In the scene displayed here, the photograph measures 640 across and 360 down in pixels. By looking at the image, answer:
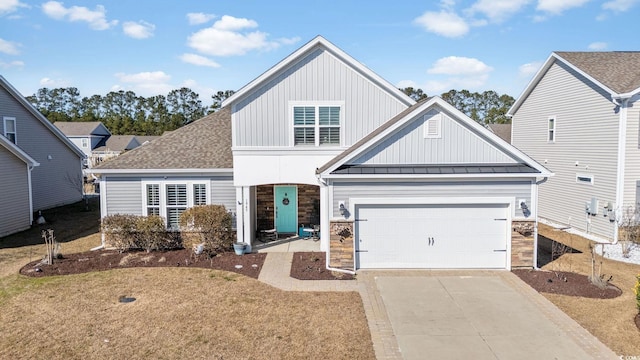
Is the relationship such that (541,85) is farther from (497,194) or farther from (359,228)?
(359,228)

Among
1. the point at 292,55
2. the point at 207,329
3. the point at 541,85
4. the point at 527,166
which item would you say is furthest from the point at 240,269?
the point at 541,85

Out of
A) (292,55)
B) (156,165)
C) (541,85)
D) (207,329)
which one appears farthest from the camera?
(541,85)

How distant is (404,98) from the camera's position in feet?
50.2

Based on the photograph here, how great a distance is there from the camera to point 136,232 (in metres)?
15.4

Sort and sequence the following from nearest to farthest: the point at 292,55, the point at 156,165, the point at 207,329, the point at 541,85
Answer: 1. the point at 207,329
2. the point at 292,55
3. the point at 156,165
4. the point at 541,85

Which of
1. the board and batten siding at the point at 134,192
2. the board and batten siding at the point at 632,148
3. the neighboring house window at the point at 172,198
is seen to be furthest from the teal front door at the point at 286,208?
the board and batten siding at the point at 632,148

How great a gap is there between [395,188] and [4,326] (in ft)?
33.2

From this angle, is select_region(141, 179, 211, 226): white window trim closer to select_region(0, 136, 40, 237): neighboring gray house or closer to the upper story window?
the upper story window

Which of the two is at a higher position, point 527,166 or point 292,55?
point 292,55

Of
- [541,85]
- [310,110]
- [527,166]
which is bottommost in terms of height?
[527,166]

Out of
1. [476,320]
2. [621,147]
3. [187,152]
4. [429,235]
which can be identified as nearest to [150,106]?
[187,152]

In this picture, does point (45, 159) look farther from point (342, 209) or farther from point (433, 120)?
point (433, 120)

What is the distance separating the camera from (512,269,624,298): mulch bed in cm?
1116

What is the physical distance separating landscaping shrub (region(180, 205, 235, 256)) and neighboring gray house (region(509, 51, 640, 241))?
14.5 meters
